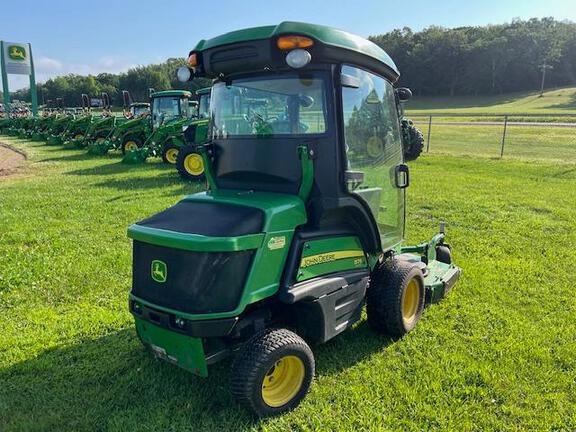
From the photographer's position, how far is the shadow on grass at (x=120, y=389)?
9.52 feet

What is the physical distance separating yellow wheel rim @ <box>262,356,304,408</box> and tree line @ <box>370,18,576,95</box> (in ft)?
285

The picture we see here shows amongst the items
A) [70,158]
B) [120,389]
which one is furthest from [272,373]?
[70,158]

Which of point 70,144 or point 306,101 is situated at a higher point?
point 70,144

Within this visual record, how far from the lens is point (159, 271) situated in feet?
9.57

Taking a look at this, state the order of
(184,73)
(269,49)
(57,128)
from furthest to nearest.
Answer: (57,128) → (184,73) → (269,49)

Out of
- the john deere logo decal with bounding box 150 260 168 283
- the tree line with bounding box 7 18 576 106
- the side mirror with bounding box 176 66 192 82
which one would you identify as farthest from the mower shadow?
the tree line with bounding box 7 18 576 106

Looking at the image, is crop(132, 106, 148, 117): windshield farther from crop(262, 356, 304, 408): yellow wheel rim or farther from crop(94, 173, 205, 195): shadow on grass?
crop(262, 356, 304, 408): yellow wheel rim

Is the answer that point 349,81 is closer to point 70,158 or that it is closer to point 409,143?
point 409,143

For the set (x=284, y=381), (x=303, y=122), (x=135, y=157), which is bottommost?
(x=284, y=381)

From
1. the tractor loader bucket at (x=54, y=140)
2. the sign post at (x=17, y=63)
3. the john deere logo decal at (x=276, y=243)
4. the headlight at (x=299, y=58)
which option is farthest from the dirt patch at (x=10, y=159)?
the sign post at (x=17, y=63)

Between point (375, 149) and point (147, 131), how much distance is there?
15580 millimetres

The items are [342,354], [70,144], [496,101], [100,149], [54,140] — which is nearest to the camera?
[342,354]

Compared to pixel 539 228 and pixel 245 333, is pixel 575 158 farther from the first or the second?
pixel 245 333

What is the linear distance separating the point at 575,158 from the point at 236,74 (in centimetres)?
1440
